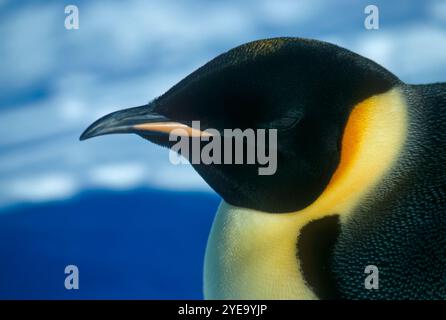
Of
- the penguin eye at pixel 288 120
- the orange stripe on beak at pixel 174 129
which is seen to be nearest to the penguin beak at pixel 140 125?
the orange stripe on beak at pixel 174 129

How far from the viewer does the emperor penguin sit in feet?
2.69

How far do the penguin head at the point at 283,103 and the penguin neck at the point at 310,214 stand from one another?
17mm

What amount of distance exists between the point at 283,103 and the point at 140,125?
0.73ft

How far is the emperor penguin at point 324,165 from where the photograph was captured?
82 cm

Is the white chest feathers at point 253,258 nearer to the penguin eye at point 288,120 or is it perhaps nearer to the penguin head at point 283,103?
the penguin head at point 283,103

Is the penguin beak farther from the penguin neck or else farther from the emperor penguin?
the penguin neck

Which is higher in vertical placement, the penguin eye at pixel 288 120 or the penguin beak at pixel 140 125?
the penguin beak at pixel 140 125

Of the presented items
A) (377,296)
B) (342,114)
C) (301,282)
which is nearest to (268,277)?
(301,282)

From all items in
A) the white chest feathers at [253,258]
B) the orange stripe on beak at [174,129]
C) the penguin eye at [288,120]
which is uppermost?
the orange stripe on beak at [174,129]

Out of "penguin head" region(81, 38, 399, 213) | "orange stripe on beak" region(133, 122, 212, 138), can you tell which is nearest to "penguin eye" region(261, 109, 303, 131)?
"penguin head" region(81, 38, 399, 213)

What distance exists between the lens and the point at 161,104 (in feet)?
3.01

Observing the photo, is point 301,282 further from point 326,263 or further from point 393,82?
point 393,82
